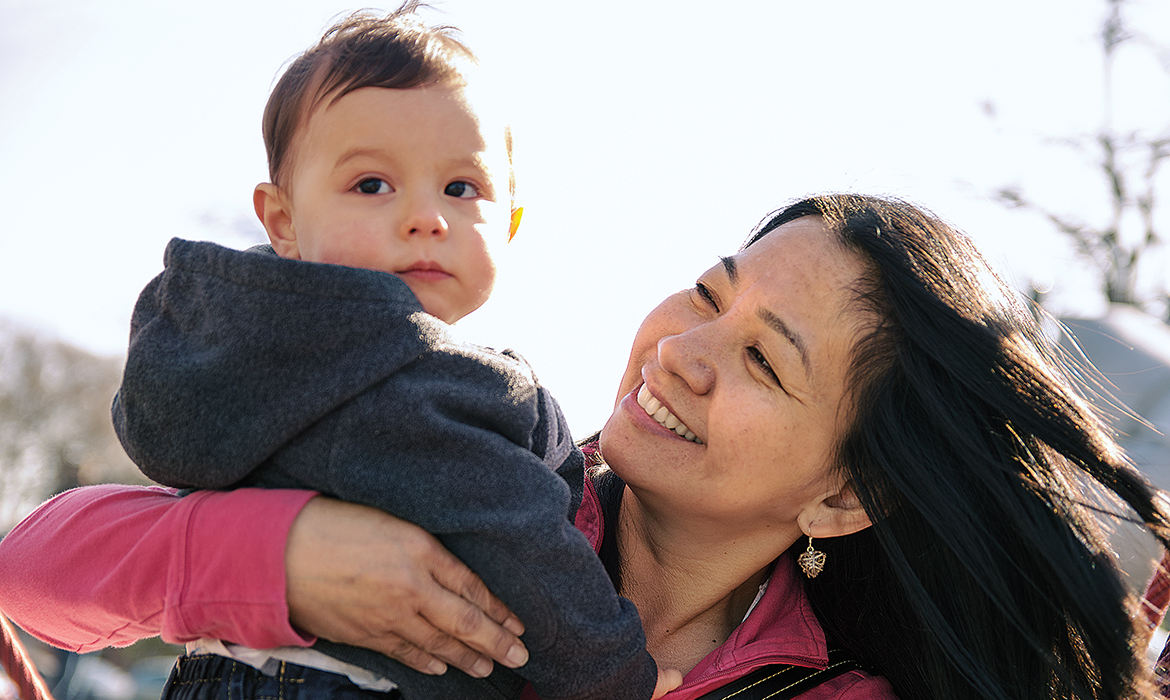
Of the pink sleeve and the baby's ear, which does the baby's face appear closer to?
the baby's ear

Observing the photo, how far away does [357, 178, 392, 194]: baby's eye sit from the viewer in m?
1.59

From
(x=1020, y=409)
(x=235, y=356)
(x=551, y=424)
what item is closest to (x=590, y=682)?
(x=551, y=424)

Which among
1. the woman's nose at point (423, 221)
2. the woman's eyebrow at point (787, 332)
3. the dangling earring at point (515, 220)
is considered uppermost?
the woman's nose at point (423, 221)

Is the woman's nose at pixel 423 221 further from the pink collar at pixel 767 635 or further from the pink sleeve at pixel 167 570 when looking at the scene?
the pink collar at pixel 767 635

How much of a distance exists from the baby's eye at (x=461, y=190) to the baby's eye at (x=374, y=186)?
112mm

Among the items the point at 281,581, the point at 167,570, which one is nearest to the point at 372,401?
the point at 281,581

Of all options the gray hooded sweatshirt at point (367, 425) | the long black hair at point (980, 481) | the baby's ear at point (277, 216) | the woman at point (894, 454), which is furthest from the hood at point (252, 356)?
the long black hair at point (980, 481)

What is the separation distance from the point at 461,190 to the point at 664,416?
69 centimetres

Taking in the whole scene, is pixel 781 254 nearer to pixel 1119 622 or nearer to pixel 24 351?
pixel 1119 622

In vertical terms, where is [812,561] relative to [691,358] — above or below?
below

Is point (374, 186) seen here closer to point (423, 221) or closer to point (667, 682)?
point (423, 221)

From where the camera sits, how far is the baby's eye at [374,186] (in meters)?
1.59

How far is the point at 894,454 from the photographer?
1917mm

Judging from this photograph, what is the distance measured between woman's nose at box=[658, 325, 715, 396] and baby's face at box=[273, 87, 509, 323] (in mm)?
485
